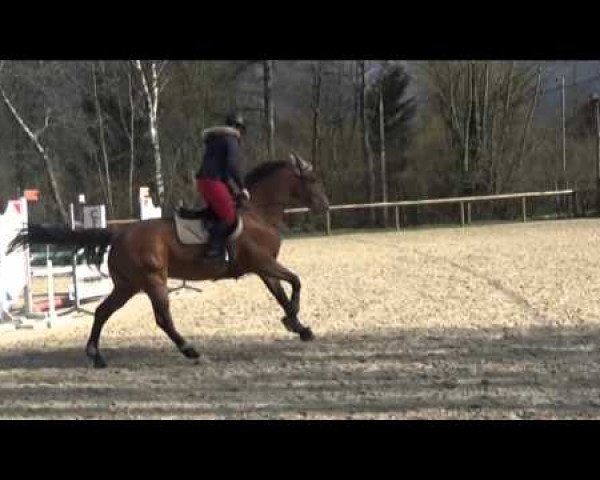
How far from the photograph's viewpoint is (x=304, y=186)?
26.1ft

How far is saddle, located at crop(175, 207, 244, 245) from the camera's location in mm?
7410

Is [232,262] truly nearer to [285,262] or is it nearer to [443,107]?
[285,262]

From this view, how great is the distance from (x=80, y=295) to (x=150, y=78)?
748 inches

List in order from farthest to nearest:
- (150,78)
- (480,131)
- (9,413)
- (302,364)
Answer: (480,131), (150,78), (302,364), (9,413)


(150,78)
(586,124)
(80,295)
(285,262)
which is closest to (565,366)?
(80,295)

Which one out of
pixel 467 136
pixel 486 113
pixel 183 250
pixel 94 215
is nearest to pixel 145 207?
pixel 94 215

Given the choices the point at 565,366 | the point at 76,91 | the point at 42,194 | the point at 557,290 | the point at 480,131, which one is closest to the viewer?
the point at 565,366

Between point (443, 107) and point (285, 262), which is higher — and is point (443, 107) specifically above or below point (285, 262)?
above

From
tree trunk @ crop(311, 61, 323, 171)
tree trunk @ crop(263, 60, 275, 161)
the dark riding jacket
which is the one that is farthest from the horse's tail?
tree trunk @ crop(311, 61, 323, 171)

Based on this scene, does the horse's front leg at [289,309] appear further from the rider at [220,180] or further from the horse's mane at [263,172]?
the horse's mane at [263,172]

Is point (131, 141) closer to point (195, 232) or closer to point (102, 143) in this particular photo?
point (102, 143)

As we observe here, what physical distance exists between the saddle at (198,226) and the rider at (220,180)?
0.16 ft

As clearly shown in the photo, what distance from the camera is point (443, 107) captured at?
37.6 metres

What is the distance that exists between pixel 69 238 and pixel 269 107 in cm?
2848
